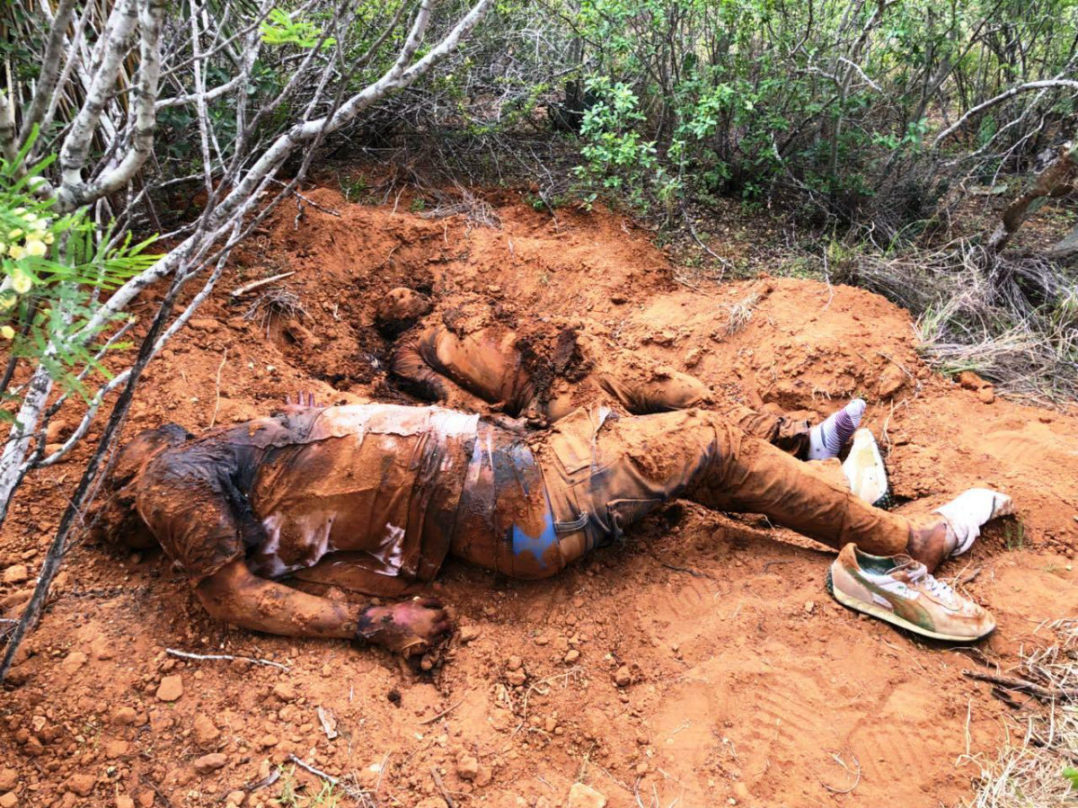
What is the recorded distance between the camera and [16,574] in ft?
7.97

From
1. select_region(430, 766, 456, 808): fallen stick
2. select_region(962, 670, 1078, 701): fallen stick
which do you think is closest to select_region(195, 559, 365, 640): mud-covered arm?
select_region(430, 766, 456, 808): fallen stick

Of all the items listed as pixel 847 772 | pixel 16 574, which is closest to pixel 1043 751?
pixel 847 772

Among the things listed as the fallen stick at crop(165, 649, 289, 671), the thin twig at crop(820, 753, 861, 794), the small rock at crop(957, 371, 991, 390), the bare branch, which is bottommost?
the fallen stick at crop(165, 649, 289, 671)

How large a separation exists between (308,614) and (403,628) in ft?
1.06

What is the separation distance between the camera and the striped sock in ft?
10.3

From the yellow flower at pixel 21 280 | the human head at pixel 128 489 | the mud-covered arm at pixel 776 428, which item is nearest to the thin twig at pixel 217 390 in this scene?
the human head at pixel 128 489

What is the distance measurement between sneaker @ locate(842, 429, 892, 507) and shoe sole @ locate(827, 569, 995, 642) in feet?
1.80

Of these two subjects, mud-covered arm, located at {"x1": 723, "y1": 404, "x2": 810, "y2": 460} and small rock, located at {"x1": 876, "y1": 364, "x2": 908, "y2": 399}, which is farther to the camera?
small rock, located at {"x1": 876, "y1": 364, "x2": 908, "y2": 399}

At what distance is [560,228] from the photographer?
509 centimetres

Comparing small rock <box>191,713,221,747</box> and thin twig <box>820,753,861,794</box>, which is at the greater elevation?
thin twig <box>820,753,861,794</box>

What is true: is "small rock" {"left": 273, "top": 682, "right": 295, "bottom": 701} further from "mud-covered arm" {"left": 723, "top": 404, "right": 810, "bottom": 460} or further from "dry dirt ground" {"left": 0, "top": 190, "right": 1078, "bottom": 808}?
"mud-covered arm" {"left": 723, "top": 404, "right": 810, "bottom": 460}

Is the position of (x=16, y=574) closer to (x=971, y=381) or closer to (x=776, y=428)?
(x=776, y=428)

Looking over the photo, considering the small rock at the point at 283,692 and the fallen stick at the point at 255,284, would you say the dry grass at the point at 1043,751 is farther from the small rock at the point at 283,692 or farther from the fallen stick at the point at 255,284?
the fallen stick at the point at 255,284

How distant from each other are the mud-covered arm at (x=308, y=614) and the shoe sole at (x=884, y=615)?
1.40 meters
